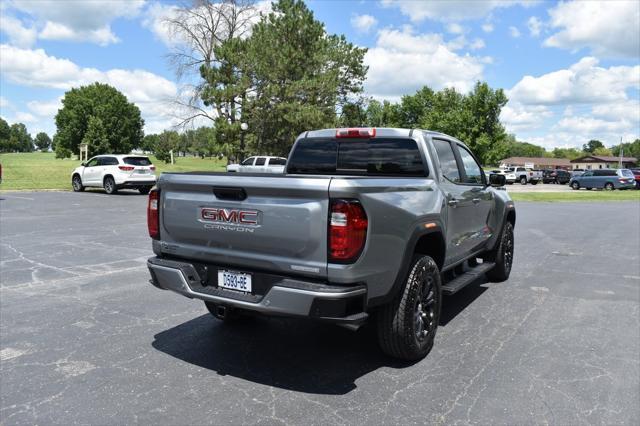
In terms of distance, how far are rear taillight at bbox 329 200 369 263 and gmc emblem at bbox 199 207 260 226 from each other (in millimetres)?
587

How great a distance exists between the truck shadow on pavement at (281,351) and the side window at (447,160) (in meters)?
1.50

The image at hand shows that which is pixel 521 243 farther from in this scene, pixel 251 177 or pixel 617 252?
pixel 251 177

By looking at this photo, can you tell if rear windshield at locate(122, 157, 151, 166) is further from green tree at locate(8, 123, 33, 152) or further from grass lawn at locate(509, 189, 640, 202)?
green tree at locate(8, 123, 33, 152)

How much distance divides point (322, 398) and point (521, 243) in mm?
8171

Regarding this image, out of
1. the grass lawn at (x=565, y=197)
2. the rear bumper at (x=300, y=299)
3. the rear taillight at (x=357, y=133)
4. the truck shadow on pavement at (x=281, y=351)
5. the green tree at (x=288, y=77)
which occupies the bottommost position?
the grass lawn at (x=565, y=197)

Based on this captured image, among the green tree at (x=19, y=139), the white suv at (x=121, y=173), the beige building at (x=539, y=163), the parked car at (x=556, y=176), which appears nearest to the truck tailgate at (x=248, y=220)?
the white suv at (x=121, y=173)

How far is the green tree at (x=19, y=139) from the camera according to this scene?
163275 mm

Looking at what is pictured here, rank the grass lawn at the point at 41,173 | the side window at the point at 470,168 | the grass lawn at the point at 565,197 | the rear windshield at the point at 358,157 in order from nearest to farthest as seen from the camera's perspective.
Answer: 1. the rear windshield at the point at 358,157
2. the side window at the point at 470,168
3. the grass lawn at the point at 41,173
4. the grass lawn at the point at 565,197

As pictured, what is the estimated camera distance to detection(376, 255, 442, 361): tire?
12.2ft

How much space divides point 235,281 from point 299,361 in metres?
0.93

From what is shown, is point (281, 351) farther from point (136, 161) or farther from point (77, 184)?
point (77, 184)

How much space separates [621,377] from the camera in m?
3.73

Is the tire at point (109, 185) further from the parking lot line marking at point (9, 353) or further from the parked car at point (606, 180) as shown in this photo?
Answer: the parked car at point (606, 180)

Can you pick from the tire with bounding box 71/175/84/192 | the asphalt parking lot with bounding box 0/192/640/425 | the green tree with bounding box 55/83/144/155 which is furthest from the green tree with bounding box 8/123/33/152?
the asphalt parking lot with bounding box 0/192/640/425
